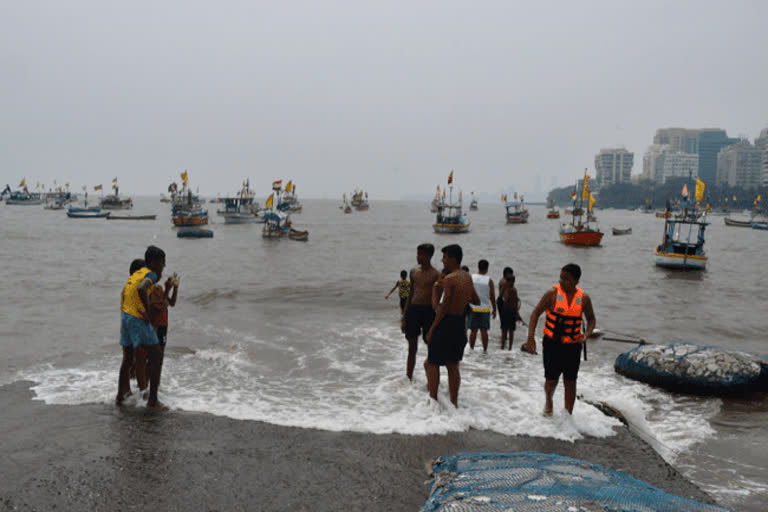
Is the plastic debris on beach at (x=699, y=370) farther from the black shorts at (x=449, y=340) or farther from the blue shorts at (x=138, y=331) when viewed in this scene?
the blue shorts at (x=138, y=331)

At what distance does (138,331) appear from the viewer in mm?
5508

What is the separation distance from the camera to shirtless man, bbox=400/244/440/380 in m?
6.24

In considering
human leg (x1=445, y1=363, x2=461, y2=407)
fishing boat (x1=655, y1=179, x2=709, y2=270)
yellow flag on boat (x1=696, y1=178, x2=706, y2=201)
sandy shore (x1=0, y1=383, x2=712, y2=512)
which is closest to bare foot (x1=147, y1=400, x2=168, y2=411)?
sandy shore (x1=0, y1=383, x2=712, y2=512)

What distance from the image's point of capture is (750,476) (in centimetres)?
496

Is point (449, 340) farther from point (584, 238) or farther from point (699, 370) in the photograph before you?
point (584, 238)

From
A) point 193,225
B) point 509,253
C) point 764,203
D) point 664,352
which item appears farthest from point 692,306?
point 764,203

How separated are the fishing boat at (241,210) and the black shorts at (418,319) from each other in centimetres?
6931

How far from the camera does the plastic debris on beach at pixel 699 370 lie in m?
7.30

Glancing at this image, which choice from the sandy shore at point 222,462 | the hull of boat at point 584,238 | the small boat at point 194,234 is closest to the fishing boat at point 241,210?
the small boat at point 194,234

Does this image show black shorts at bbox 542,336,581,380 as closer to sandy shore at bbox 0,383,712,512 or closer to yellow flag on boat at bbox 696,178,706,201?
sandy shore at bbox 0,383,712,512

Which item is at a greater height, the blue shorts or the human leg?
the blue shorts

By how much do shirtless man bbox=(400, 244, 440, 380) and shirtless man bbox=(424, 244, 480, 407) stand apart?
1.74ft

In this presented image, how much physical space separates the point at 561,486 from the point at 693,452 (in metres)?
3.11

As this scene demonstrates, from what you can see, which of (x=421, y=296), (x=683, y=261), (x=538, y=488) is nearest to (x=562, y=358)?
(x=421, y=296)
